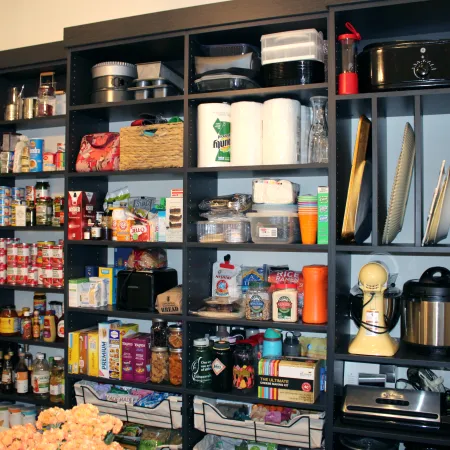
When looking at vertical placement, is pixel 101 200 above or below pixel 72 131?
below

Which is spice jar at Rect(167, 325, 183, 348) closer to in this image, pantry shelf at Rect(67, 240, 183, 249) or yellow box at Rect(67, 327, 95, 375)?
pantry shelf at Rect(67, 240, 183, 249)

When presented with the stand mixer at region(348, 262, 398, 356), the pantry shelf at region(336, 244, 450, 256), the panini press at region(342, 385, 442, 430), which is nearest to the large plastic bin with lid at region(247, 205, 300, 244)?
the pantry shelf at region(336, 244, 450, 256)

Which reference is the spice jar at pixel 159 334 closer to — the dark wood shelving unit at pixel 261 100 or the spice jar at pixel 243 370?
the dark wood shelving unit at pixel 261 100

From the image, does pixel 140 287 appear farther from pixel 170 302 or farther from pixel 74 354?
pixel 74 354

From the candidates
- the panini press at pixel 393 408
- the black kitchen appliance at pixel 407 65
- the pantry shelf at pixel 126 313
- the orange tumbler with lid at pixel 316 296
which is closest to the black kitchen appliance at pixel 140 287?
the pantry shelf at pixel 126 313

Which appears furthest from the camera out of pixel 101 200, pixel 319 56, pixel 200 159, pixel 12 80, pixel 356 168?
pixel 12 80

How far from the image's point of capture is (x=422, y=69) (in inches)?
76.3

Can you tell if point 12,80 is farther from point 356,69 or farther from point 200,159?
point 356,69

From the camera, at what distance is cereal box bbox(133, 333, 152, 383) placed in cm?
244

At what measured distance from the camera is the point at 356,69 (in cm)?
212

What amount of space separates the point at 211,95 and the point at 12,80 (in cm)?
153

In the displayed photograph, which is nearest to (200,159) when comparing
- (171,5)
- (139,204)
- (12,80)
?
(139,204)

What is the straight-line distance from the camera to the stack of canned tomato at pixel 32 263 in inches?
109

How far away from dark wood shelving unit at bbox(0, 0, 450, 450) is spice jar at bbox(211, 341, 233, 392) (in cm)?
5
